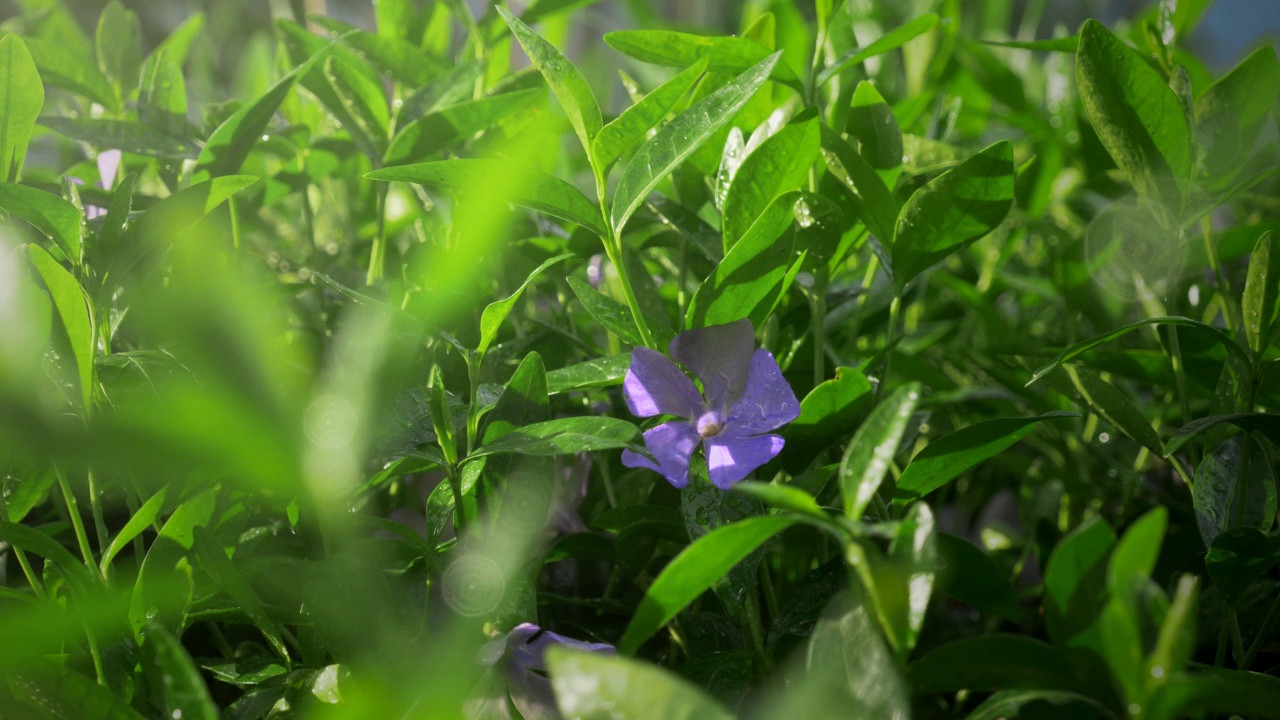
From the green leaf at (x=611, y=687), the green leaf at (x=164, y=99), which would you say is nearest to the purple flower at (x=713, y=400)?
the green leaf at (x=611, y=687)

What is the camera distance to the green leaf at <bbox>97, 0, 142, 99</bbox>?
650mm

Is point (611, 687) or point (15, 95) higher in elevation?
point (15, 95)

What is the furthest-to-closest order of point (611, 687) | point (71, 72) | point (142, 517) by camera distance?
point (71, 72) → point (142, 517) → point (611, 687)

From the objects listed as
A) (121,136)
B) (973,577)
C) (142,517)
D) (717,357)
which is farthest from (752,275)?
(121,136)

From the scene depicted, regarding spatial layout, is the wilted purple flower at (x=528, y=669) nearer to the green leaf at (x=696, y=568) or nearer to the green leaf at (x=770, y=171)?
the green leaf at (x=696, y=568)

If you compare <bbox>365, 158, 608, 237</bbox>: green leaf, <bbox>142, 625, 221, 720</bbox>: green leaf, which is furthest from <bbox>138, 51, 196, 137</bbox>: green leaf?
<bbox>142, 625, 221, 720</bbox>: green leaf

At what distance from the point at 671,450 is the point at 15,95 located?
315 mm

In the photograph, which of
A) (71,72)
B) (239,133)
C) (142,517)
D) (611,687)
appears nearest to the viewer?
(611,687)

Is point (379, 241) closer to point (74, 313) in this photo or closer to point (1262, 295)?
point (74, 313)

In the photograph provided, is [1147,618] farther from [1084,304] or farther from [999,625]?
[1084,304]

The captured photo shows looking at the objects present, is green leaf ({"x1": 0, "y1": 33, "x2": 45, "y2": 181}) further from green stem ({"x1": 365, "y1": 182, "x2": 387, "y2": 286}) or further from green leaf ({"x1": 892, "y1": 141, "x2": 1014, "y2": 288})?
green leaf ({"x1": 892, "y1": 141, "x2": 1014, "y2": 288})

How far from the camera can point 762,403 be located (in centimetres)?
38

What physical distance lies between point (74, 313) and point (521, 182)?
17 cm

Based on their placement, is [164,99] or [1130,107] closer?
[1130,107]
